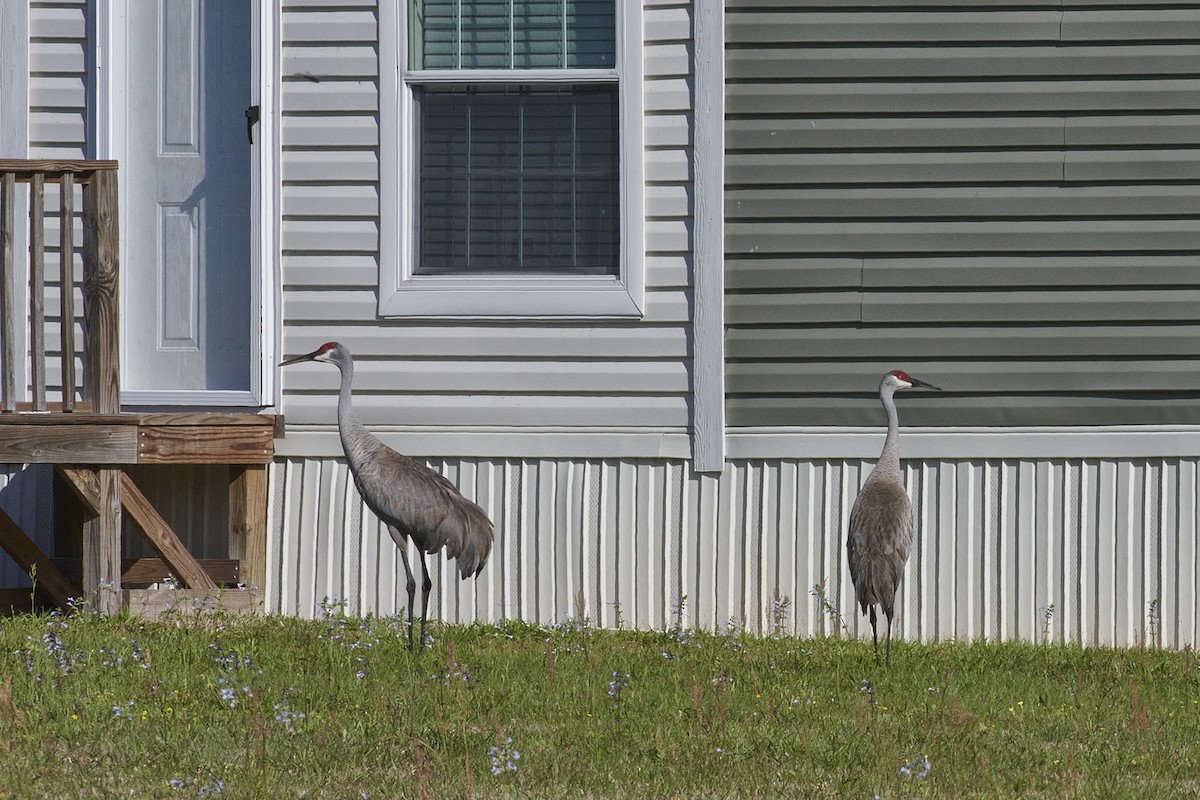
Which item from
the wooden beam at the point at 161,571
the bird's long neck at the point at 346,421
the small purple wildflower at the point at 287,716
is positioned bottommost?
the small purple wildflower at the point at 287,716

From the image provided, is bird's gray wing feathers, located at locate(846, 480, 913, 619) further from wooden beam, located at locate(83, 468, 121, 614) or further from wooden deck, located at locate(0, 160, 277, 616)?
wooden beam, located at locate(83, 468, 121, 614)

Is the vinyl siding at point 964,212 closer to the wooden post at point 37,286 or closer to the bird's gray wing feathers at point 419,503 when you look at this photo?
the bird's gray wing feathers at point 419,503

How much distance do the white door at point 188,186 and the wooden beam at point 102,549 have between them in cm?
99

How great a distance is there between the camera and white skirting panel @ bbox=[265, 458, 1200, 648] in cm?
779

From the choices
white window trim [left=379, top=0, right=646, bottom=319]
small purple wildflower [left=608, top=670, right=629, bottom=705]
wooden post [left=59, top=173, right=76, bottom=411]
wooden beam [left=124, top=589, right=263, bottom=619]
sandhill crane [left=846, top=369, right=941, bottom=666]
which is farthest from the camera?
white window trim [left=379, top=0, right=646, bottom=319]

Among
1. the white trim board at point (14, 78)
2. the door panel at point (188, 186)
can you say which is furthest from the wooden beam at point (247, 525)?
the white trim board at point (14, 78)

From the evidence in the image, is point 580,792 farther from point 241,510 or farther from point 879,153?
point 879,153

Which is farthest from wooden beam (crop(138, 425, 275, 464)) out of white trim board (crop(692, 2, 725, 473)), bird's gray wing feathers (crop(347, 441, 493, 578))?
white trim board (crop(692, 2, 725, 473))

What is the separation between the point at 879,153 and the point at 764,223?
707 mm

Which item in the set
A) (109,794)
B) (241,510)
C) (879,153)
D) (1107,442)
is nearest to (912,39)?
(879,153)

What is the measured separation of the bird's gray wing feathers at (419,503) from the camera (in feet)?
23.1

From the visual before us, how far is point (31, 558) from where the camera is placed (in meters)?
7.69

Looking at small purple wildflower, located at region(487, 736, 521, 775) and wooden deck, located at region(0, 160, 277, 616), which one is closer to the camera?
small purple wildflower, located at region(487, 736, 521, 775)

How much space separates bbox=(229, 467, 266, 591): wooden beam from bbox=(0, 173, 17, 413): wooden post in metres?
1.28
